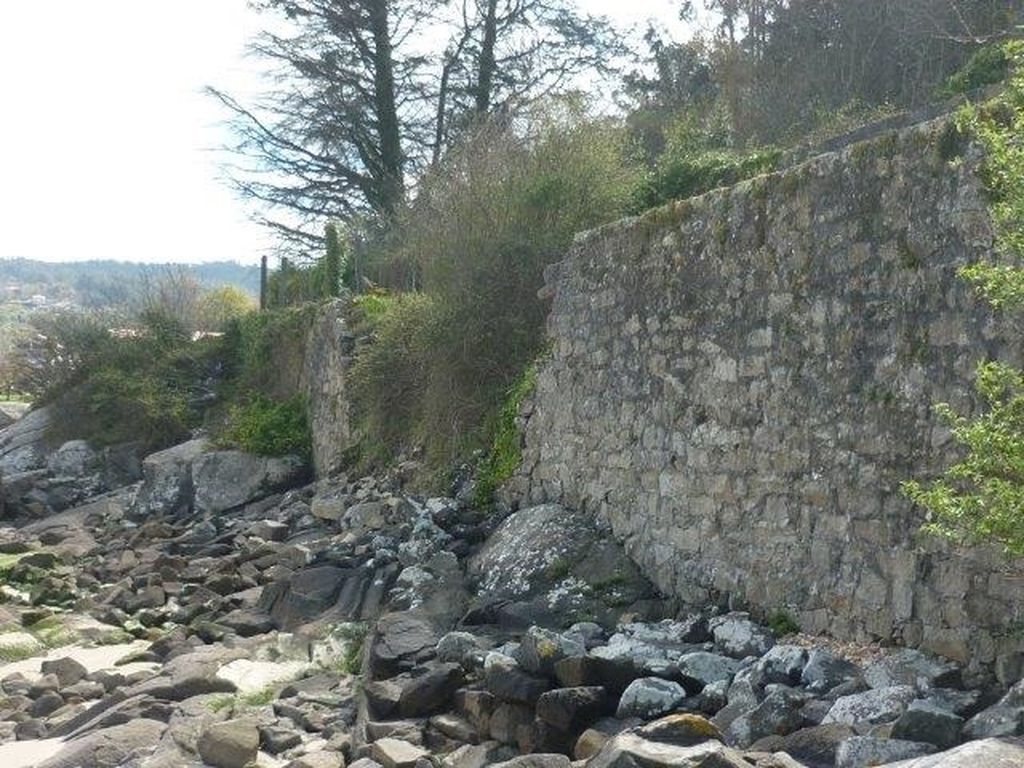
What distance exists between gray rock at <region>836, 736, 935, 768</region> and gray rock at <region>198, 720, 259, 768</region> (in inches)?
Answer: 155

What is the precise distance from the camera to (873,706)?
5887 mm

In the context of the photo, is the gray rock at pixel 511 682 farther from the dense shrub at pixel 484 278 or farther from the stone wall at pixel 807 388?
the dense shrub at pixel 484 278

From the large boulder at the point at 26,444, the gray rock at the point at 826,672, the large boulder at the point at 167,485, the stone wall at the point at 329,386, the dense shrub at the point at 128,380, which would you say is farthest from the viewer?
the large boulder at the point at 26,444

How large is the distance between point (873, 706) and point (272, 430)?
15.6 metres

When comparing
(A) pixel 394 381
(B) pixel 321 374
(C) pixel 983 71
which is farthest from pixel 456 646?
(B) pixel 321 374

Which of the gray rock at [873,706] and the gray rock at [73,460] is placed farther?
the gray rock at [73,460]

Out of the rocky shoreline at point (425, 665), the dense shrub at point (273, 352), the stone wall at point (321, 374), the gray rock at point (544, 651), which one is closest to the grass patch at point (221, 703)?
the rocky shoreline at point (425, 665)

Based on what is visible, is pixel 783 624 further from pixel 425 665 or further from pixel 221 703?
pixel 221 703

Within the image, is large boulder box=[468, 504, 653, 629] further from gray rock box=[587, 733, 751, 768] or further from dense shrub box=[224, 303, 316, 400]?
dense shrub box=[224, 303, 316, 400]

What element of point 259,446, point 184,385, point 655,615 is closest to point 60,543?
point 259,446

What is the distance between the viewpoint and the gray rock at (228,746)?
774 cm

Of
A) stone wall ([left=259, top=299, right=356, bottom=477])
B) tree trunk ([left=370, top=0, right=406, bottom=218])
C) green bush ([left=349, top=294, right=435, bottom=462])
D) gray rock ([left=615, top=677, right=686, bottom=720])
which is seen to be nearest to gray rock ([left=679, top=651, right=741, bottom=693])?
gray rock ([left=615, top=677, right=686, bottom=720])

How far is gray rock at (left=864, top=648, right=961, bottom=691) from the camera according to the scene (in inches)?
235

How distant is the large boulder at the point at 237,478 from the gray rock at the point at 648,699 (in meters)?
13.1
